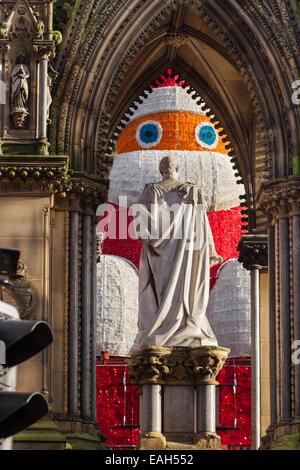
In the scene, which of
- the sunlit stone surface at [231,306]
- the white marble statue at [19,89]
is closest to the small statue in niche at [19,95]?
the white marble statue at [19,89]

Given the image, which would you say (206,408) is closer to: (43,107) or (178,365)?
(178,365)

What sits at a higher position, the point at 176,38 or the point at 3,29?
the point at 176,38

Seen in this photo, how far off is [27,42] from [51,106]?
1106 millimetres

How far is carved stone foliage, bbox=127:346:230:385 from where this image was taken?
2256cm

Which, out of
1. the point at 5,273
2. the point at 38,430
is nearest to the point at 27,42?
the point at 38,430

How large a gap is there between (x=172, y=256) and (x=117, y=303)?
1594 cm

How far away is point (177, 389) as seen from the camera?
22.7m

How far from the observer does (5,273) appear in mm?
14000

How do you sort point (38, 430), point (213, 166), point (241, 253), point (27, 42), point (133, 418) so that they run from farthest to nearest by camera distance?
point (213, 166) → point (133, 418) → point (241, 253) → point (27, 42) → point (38, 430)

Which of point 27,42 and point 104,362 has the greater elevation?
point 27,42

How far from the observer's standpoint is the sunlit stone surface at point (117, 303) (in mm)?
38844

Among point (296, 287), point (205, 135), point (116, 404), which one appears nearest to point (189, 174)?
point (205, 135)

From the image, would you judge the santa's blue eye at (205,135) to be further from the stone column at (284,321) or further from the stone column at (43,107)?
the stone column at (43,107)
